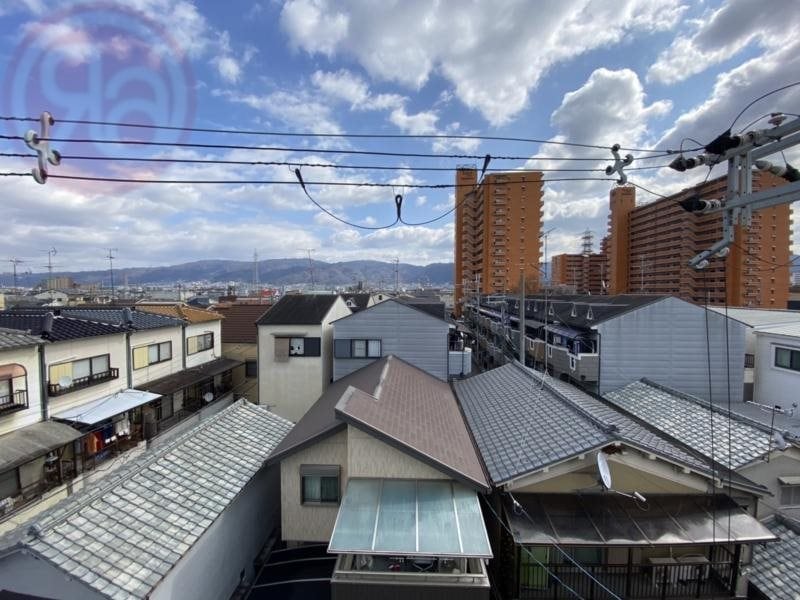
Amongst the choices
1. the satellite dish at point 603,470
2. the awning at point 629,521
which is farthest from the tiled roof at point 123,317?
the satellite dish at point 603,470

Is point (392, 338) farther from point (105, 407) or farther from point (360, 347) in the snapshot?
point (105, 407)

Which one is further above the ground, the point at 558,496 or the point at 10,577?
the point at 10,577

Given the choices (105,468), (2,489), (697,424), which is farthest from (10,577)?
(697,424)

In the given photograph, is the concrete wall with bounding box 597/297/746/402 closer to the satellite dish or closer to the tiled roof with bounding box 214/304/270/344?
the satellite dish

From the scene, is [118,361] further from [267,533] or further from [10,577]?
[10,577]

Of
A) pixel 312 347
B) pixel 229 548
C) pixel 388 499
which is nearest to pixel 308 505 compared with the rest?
pixel 229 548

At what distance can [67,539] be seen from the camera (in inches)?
222

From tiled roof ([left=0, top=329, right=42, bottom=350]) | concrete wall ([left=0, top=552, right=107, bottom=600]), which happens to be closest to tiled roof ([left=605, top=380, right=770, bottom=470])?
concrete wall ([left=0, top=552, right=107, bottom=600])

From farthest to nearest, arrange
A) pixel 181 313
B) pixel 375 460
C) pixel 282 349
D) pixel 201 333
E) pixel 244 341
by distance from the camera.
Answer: pixel 244 341 < pixel 181 313 < pixel 201 333 < pixel 282 349 < pixel 375 460

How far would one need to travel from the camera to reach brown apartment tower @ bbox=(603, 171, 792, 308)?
55625 mm

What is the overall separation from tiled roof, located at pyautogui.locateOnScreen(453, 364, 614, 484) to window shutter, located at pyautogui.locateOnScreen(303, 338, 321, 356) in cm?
774

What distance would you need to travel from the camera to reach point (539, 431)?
977cm

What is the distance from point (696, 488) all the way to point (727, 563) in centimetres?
143

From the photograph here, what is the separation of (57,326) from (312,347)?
1093cm
